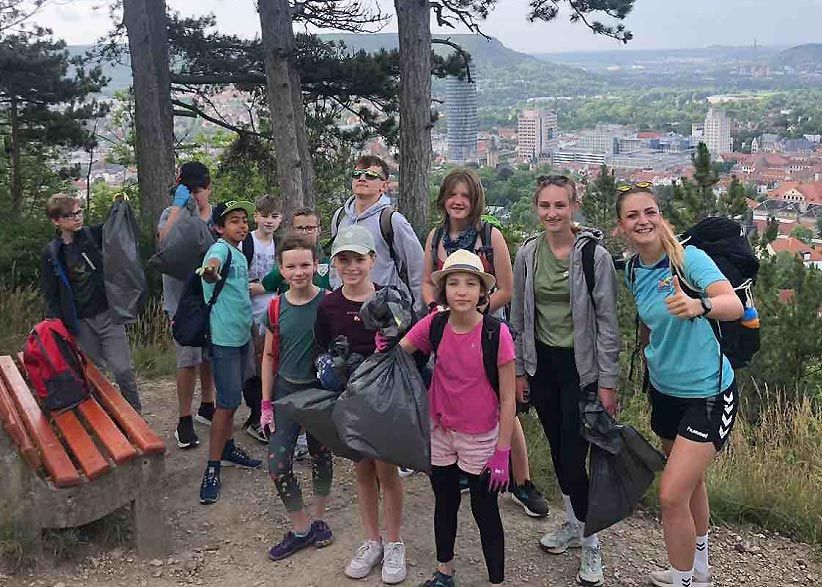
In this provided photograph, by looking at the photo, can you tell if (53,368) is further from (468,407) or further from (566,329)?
(566,329)

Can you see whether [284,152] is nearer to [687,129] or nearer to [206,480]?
[206,480]

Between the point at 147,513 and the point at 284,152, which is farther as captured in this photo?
the point at 284,152

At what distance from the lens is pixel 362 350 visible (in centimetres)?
303

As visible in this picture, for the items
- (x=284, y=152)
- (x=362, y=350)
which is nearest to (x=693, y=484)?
(x=362, y=350)

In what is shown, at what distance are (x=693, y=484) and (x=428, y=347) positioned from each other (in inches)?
42.0

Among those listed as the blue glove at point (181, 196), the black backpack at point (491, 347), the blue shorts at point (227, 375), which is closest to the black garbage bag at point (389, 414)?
the black backpack at point (491, 347)

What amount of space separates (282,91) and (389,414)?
773 centimetres

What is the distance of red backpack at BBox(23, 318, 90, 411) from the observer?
3.68 meters

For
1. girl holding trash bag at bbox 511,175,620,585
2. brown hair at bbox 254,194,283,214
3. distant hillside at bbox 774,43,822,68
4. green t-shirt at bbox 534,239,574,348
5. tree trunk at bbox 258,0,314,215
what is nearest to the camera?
girl holding trash bag at bbox 511,175,620,585

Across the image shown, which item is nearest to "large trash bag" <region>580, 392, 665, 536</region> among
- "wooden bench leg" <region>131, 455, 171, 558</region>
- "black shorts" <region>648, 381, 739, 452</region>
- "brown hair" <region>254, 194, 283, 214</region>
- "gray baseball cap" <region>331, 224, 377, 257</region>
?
"black shorts" <region>648, 381, 739, 452</region>

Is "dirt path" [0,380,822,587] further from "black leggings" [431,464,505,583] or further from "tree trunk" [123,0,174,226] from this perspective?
"tree trunk" [123,0,174,226]

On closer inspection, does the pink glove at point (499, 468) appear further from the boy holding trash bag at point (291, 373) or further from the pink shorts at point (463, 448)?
the boy holding trash bag at point (291, 373)

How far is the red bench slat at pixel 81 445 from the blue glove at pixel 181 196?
124 cm

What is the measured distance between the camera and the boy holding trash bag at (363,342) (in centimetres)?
304
